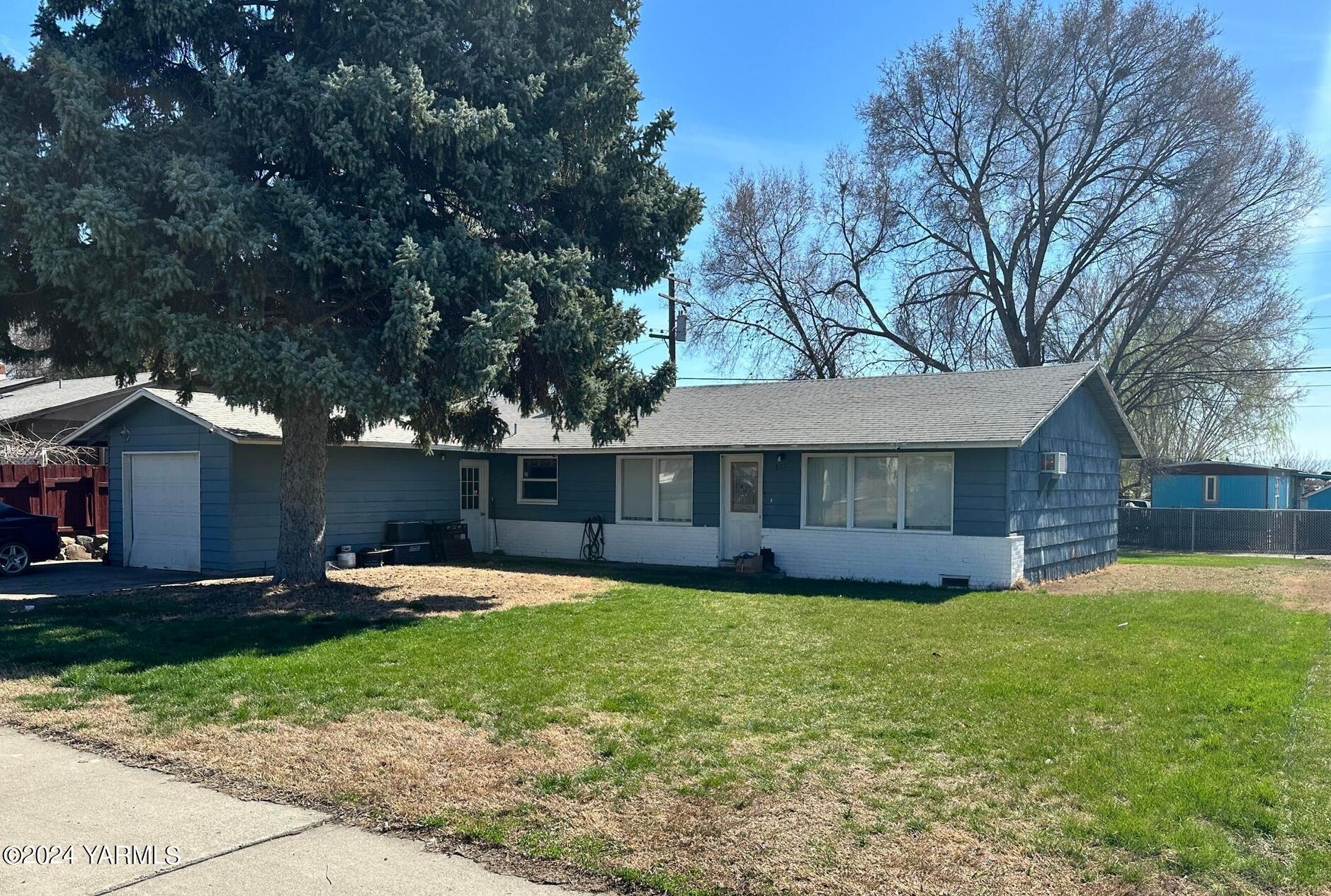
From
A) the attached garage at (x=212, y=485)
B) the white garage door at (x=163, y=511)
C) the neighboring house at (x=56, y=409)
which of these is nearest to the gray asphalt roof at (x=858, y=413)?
the attached garage at (x=212, y=485)

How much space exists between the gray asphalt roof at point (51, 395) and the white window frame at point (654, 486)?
37.4 feet

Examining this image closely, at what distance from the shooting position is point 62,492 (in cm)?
1955

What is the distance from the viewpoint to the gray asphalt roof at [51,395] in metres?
23.8

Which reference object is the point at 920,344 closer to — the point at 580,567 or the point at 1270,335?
the point at 1270,335

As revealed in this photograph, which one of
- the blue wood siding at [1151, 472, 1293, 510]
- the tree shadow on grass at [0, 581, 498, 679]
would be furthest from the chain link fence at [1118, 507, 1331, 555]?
the tree shadow on grass at [0, 581, 498, 679]

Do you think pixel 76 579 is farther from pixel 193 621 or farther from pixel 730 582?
pixel 730 582

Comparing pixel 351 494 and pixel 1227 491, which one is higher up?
pixel 351 494

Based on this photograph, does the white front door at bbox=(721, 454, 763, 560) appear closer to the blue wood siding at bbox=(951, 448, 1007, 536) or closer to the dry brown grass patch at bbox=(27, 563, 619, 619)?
the dry brown grass patch at bbox=(27, 563, 619, 619)

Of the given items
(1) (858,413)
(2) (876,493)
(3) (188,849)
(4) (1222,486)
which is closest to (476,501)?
(1) (858,413)

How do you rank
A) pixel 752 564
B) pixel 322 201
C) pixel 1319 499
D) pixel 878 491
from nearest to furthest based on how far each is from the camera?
pixel 322 201
pixel 878 491
pixel 752 564
pixel 1319 499

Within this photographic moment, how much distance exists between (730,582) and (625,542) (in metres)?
3.91

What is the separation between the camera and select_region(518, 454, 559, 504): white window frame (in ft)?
67.9

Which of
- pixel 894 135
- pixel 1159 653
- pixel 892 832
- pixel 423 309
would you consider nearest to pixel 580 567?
pixel 423 309

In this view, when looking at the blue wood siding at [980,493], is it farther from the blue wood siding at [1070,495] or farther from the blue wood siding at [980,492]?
the blue wood siding at [1070,495]
